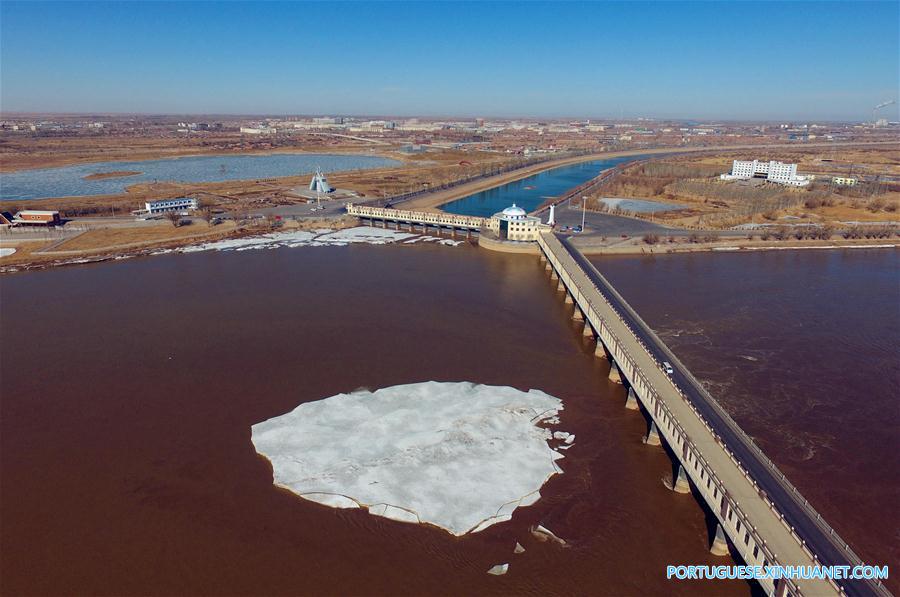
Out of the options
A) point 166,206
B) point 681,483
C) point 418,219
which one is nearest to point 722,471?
point 681,483

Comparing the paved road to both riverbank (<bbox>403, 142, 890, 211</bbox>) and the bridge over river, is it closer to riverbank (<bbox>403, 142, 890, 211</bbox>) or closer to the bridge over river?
the bridge over river

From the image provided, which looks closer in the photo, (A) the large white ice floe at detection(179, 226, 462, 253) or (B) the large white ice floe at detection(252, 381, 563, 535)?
(B) the large white ice floe at detection(252, 381, 563, 535)

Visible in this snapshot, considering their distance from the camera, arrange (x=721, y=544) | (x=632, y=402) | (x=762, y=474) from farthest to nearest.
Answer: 1. (x=632, y=402)
2. (x=762, y=474)
3. (x=721, y=544)

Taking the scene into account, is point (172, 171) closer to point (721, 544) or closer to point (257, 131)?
point (257, 131)

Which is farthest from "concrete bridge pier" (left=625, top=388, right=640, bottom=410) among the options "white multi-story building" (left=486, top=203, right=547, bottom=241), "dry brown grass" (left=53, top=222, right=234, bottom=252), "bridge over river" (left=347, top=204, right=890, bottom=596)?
"dry brown grass" (left=53, top=222, right=234, bottom=252)

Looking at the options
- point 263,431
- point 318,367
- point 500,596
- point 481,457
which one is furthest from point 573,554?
point 318,367

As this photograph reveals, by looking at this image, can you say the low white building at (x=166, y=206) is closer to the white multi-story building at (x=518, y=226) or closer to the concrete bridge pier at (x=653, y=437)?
the white multi-story building at (x=518, y=226)
